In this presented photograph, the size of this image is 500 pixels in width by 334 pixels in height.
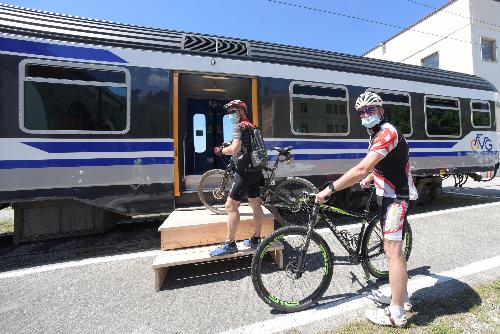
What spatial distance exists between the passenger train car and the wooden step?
1.06m

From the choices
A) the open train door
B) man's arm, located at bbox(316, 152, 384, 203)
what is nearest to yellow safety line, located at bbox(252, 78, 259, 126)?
the open train door

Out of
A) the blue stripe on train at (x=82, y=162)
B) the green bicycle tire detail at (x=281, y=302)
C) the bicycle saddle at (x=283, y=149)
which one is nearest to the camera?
the green bicycle tire detail at (x=281, y=302)

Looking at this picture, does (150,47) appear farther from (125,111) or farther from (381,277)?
(381,277)

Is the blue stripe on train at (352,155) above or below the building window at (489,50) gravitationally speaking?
below

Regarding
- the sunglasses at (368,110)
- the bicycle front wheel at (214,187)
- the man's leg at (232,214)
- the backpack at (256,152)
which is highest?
the sunglasses at (368,110)

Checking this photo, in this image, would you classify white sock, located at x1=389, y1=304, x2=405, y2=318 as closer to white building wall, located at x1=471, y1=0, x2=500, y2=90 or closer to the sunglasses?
the sunglasses

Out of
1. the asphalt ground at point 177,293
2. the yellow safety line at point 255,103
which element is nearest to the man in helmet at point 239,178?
the asphalt ground at point 177,293

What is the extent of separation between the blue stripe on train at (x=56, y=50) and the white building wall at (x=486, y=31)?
752 inches

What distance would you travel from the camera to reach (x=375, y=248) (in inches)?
132

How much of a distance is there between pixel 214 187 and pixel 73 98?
2.55 meters

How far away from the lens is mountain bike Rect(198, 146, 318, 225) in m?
4.93

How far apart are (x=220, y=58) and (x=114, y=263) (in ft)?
12.3

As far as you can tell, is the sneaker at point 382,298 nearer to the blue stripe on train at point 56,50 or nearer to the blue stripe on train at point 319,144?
the blue stripe on train at point 319,144

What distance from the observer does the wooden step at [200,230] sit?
12.0 feet
